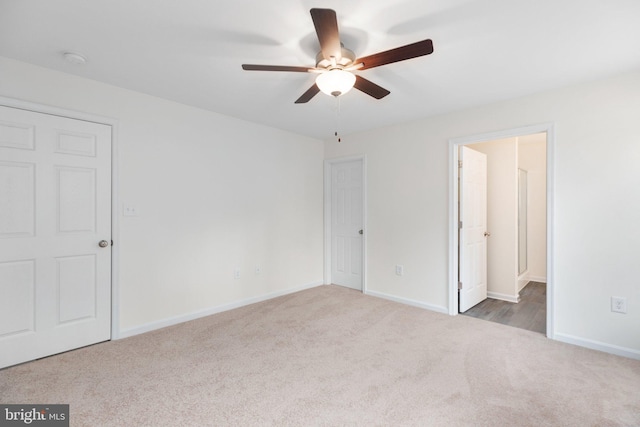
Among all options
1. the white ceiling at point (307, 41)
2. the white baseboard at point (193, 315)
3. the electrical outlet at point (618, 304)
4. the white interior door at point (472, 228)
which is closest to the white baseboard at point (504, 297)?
the white interior door at point (472, 228)

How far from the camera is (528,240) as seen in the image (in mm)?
5254

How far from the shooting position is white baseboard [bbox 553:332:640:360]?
2438 mm

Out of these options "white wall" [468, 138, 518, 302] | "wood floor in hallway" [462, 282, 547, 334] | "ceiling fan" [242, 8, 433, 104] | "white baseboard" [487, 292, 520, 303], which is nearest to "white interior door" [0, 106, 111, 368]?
"ceiling fan" [242, 8, 433, 104]

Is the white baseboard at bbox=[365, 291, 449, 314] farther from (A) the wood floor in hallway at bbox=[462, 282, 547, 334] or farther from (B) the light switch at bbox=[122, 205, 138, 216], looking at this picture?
(B) the light switch at bbox=[122, 205, 138, 216]

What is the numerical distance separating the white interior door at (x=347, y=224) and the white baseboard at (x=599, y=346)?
240cm

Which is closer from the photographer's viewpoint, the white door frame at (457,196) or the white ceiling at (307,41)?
the white ceiling at (307,41)

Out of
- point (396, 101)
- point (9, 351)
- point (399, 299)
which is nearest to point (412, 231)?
point (399, 299)

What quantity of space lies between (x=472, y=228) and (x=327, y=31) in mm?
3046

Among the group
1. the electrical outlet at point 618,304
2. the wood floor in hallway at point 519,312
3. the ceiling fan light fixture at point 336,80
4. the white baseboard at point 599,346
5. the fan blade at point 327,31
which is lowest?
the wood floor in hallway at point 519,312

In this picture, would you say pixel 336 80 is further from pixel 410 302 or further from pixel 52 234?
pixel 410 302

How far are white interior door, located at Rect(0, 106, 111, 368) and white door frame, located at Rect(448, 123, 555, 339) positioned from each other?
3.54 m

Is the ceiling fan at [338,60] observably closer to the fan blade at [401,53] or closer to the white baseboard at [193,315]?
the fan blade at [401,53]

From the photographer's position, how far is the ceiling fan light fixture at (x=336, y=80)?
6.26 feet

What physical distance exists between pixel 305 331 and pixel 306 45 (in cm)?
253
